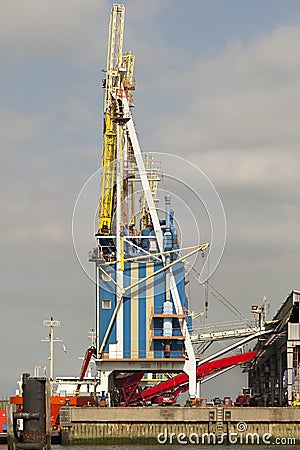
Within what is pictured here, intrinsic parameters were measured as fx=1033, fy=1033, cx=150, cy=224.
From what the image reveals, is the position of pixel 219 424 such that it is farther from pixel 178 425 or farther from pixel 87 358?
pixel 87 358

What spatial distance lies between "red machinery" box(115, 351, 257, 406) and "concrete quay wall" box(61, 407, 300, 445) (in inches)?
522

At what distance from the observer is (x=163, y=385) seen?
312 feet

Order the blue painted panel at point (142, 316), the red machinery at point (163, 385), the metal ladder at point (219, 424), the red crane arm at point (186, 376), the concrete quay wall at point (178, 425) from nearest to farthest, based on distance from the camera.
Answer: the concrete quay wall at point (178, 425) < the metal ladder at point (219, 424) < the blue painted panel at point (142, 316) < the red machinery at point (163, 385) < the red crane arm at point (186, 376)

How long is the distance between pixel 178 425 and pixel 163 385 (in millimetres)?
20456

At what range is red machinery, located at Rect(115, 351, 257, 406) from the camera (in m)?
91.1

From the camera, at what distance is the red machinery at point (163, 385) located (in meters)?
91.1


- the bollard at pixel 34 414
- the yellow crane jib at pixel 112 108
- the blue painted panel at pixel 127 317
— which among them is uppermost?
the yellow crane jib at pixel 112 108

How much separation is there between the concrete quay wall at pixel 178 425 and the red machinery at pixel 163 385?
1325 centimetres

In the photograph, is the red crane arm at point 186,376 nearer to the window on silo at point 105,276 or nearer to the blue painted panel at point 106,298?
the blue painted panel at point 106,298

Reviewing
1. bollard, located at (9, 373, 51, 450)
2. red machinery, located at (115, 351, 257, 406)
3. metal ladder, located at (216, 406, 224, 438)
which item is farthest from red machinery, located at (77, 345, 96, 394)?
bollard, located at (9, 373, 51, 450)

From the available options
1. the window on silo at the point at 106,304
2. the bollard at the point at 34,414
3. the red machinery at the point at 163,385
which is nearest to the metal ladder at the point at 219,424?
the red machinery at the point at 163,385

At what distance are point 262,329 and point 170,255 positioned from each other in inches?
565

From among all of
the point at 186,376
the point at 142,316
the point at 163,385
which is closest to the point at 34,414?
the point at 142,316

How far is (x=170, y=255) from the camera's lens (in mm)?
84562
